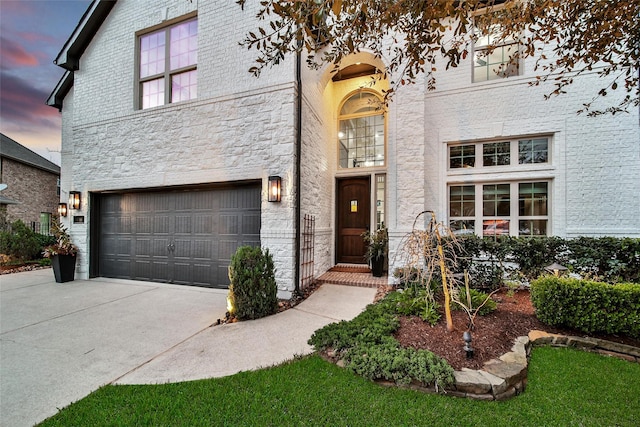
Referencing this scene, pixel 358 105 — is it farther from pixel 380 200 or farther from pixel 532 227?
pixel 532 227

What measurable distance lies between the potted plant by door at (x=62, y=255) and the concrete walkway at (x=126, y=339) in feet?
2.40

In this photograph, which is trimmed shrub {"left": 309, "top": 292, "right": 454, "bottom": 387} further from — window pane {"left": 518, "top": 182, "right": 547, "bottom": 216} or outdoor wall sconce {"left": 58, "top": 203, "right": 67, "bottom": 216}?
outdoor wall sconce {"left": 58, "top": 203, "right": 67, "bottom": 216}

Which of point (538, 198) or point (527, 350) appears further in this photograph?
point (538, 198)

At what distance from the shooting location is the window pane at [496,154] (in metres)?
5.81

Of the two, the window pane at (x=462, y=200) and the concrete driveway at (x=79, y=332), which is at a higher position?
the window pane at (x=462, y=200)

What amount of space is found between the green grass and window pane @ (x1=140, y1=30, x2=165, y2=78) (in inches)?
271

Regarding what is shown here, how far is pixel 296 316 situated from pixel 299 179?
2495mm

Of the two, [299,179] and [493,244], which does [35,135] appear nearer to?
[299,179]

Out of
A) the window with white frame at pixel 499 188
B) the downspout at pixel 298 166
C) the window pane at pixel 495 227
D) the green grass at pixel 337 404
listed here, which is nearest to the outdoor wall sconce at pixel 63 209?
the downspout at pixel 298 166

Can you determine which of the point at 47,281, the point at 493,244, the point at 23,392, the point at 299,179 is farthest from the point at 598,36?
the point at 47,281

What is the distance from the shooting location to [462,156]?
20.0 ft

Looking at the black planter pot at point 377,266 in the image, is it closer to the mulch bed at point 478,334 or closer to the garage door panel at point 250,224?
the mulch bed at point 478,334

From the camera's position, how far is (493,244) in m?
4.52

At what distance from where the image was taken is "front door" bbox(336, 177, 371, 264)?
6.95 meters
